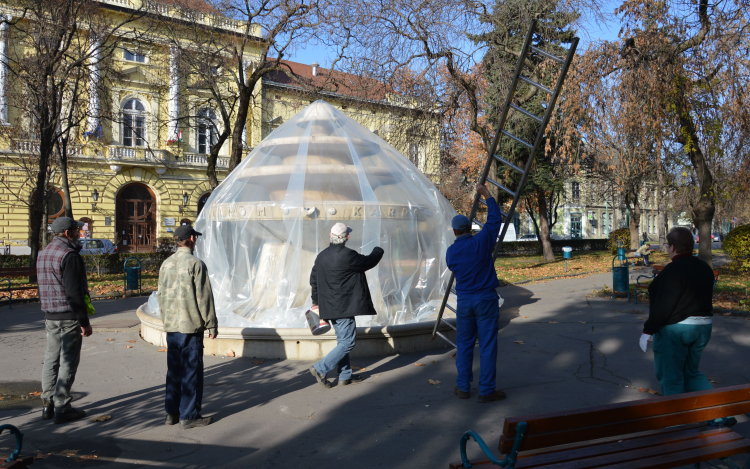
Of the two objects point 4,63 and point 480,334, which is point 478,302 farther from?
point 4,63

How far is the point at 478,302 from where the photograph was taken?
530 cm

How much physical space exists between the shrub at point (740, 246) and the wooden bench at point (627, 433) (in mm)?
16648

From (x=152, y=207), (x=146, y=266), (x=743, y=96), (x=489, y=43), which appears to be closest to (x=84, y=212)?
(x=152, y=207)

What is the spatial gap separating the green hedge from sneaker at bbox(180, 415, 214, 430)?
1285 inches

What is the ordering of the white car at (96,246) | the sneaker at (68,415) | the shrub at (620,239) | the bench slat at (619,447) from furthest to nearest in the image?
the shrub at (620,239) < the white car at (96,246) < the sneaker at (68,415) < the bench slat at (619,447)

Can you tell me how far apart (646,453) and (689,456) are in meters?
0.23

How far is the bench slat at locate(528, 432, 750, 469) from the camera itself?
3.02m

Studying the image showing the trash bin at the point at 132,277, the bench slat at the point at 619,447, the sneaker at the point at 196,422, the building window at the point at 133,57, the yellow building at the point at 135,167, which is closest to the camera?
the bench slat at the point at 619,447

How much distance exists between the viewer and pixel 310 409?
5289mm

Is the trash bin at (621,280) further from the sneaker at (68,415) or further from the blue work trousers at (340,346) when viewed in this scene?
the sneaker at (68,415)

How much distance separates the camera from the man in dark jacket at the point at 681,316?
421 centimetres

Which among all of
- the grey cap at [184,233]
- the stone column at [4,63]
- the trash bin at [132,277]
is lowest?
the trash bin at [132,277]

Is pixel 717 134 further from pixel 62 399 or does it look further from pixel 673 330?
pixel 62 399

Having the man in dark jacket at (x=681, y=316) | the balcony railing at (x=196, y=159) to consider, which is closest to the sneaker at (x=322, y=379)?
the man in dark jacket at (x=681, y=316)
